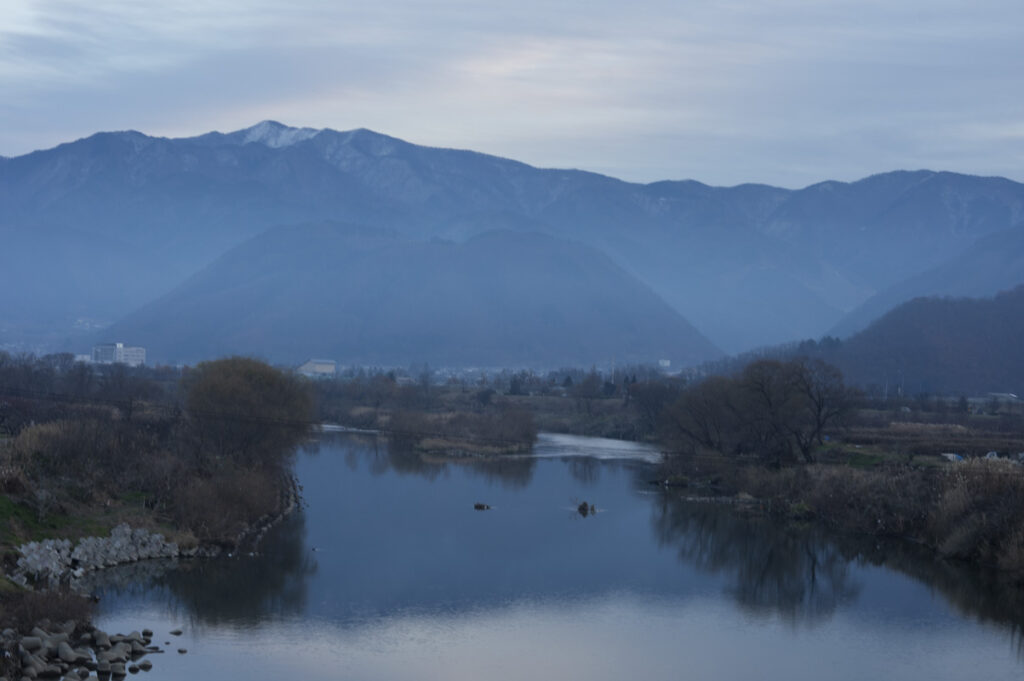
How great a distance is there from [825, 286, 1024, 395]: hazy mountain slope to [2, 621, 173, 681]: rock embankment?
9388cm

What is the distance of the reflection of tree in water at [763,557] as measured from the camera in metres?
31.6

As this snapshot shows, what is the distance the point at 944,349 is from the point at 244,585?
10114cm

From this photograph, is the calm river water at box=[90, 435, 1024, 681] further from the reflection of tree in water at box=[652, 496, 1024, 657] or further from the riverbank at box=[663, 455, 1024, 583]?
the riverbank at box=[663, 455, 1024, 583]

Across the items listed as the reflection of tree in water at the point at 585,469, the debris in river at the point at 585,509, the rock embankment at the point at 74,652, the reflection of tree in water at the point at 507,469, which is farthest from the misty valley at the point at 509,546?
the reflection of tree in water at the point at 585,469

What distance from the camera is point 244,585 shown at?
30.1 m

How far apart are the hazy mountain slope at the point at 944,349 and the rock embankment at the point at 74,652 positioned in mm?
93875

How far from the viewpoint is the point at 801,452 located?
51531 millimetres

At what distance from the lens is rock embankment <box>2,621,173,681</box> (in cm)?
2076

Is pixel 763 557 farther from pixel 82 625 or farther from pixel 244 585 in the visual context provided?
pixel 82 625

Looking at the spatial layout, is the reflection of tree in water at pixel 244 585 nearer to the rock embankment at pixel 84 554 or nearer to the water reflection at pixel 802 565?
the rock embankment at pixel 84 554

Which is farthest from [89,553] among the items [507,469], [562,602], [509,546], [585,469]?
[585,469]

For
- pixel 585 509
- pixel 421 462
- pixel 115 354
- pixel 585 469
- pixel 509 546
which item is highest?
pixel 115 354

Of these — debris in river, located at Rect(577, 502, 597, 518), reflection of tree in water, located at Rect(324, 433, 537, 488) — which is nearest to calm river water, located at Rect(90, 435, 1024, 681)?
debris in river, located at Rect(577, 502, 597, 518)

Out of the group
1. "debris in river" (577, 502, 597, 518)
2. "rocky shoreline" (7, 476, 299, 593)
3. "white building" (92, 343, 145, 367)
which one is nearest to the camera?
"rocky shoreline" (7, 476, 299, 593)
